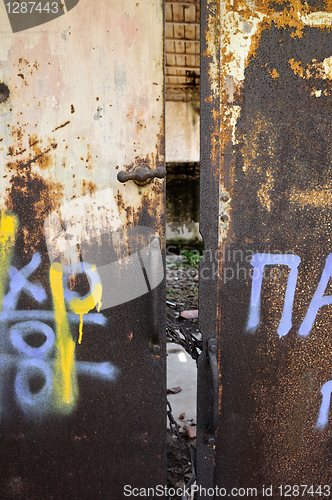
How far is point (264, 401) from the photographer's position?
1228 millimetres

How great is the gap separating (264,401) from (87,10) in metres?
1.52

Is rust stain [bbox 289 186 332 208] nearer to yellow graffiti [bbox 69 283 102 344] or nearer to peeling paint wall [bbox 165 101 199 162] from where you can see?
yellow graffiti [bbox 69 283 102 344]

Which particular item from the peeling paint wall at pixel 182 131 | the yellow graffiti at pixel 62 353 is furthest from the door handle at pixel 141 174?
the peeling paint wall at pixel 182 131

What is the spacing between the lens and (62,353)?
1189 mm

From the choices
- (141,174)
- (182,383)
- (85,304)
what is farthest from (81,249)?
(182,383)

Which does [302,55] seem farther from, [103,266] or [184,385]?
[184,385]

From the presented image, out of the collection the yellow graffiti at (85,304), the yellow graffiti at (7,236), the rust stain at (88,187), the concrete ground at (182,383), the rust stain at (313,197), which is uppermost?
the rust stain at (88,187)

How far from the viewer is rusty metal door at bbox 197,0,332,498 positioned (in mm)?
1128

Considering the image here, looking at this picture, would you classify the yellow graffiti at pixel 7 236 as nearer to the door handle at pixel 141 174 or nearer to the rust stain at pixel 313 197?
the door handle at pixel 141 174

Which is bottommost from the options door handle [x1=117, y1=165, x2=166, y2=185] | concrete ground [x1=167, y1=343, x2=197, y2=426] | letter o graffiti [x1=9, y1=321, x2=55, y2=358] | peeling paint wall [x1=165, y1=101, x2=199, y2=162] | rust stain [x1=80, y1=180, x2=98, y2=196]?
concrete ground [x1=167, y1=343, x2=197, y2=426]

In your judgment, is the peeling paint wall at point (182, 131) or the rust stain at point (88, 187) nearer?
the rust stain at point (88, 187)

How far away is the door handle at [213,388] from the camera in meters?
1.14

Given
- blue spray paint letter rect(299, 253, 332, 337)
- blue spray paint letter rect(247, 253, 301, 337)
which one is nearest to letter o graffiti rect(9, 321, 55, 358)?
blue spray paint letter rect(247, 253, 301, 337)

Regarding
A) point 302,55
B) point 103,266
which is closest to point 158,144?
point 103,266
